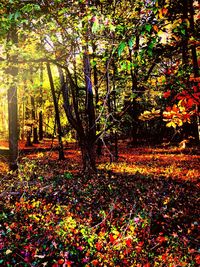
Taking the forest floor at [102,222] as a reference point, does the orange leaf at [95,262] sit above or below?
below

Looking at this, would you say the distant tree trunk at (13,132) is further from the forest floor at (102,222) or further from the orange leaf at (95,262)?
the orange leaf at (95,262)

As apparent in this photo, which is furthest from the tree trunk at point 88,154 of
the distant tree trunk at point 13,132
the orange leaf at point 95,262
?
the orange leaf at point 95,262

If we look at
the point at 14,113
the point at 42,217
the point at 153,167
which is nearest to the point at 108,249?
the point at 42,217

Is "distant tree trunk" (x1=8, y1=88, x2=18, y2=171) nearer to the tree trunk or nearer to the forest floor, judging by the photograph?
the forest floor

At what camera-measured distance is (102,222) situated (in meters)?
6.89

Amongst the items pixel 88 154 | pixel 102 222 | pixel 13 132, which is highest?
pixel 13 132

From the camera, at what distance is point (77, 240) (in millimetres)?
6082

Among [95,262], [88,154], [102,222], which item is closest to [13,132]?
[88,154]

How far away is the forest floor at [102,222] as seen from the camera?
554 cm

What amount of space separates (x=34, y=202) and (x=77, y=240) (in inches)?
105

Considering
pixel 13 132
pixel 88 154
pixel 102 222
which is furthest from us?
pixel 13 132

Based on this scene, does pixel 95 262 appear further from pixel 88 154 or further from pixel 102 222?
pixel 88 154

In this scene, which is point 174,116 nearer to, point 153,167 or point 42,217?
point 42,217

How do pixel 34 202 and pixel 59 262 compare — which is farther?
pixel 34 202
